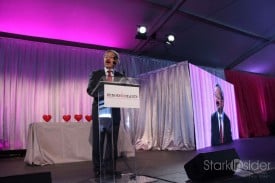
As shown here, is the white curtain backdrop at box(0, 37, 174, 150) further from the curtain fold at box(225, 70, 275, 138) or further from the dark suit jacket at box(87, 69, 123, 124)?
the curtain fold at box(225, 70, 275, 138)

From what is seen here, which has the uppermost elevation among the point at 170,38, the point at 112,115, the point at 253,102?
the point at 170,38

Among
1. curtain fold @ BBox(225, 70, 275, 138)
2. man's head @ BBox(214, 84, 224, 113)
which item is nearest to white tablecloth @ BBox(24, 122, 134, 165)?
man's head @ BBox(214, 84, 224, 113)

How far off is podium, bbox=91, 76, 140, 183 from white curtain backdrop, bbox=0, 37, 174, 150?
11.9 ft

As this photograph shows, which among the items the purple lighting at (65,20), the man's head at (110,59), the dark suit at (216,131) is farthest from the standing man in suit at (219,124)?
the man's head at (110,59)

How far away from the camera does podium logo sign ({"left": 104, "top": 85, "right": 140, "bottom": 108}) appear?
1891mm

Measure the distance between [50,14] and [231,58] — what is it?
520 centimetres

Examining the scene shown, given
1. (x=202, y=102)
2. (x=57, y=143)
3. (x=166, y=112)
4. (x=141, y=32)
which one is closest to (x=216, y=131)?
(x=202, y=102)

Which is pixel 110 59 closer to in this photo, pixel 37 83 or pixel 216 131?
pixel 216 131

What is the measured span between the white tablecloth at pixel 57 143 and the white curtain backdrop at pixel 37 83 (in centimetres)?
187

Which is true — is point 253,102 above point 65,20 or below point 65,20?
below

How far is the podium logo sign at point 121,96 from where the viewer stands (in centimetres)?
189

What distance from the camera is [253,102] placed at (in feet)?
29.9

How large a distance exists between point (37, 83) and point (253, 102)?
272 inches

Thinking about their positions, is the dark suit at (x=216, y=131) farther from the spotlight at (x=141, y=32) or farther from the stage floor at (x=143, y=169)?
the spotlight at (x=141, y=32)
